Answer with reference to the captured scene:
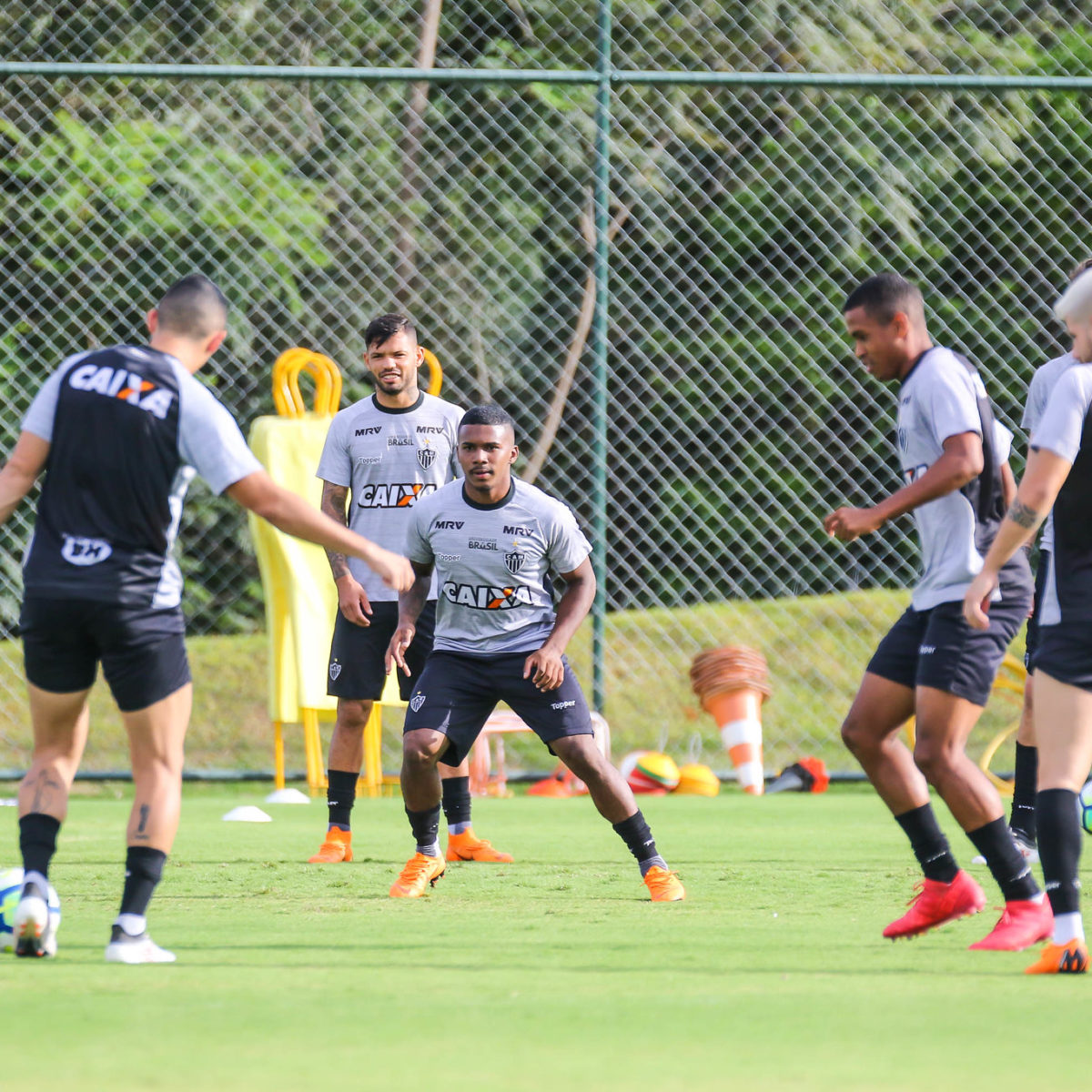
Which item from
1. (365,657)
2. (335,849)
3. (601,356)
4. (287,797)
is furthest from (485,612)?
(601,356)

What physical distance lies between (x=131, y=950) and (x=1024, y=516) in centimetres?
242

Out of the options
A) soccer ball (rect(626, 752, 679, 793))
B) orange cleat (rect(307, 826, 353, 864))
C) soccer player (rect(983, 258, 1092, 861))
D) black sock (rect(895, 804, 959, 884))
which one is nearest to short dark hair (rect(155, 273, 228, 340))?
black sock (rect(895, 804, 959, 884))

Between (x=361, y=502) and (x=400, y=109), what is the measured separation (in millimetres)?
5571

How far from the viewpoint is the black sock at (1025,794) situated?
21.5 feet

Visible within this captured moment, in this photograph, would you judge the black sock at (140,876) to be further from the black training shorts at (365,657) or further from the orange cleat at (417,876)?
the black training shorts at (365,657)

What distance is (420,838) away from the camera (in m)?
5.97

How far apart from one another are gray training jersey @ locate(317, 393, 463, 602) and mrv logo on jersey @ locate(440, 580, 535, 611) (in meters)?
0.97

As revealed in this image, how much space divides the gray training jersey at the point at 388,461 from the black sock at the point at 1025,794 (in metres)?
2.48

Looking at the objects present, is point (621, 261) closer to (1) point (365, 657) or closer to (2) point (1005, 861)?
(1) point (365, 657)

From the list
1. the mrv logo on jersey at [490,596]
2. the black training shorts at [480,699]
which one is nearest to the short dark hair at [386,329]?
the mrv logo on jersey at [490,596]

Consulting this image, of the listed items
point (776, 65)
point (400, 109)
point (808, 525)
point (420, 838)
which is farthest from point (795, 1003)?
point (776, 65)

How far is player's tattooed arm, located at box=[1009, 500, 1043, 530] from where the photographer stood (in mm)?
4031

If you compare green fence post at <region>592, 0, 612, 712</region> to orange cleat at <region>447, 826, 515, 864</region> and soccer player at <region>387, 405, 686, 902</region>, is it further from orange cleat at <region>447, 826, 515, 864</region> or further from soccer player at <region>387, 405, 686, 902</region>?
soccer player at <region>387, 405, 686, 902</region>

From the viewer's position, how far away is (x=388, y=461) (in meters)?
6.98
